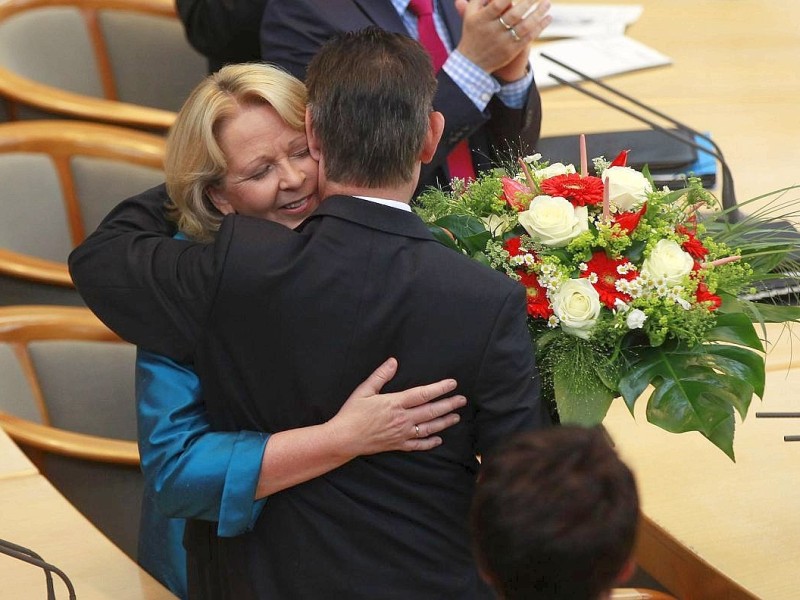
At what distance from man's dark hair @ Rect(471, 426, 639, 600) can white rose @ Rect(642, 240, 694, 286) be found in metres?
0.45

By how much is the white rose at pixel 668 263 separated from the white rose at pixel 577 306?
79 mm

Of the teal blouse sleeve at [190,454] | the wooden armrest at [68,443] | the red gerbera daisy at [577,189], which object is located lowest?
the wooden armrest at [68,443]

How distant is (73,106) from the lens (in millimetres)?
3133

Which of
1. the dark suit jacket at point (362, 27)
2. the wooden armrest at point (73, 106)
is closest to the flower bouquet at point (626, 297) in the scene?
the dark suit jacket at point (362, 27)

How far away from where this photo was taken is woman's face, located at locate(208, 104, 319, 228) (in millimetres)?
1597

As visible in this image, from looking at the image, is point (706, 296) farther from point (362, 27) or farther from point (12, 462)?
point (12, 462)

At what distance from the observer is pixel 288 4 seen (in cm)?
206

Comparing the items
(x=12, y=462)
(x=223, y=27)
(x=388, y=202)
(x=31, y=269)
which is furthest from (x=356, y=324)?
(x=31, y=269)

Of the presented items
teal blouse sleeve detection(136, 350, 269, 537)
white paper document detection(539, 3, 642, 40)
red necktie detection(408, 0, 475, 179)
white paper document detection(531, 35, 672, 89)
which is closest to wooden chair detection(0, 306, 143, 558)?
teal blouse sleeve detection(136, 350, 269, 537)

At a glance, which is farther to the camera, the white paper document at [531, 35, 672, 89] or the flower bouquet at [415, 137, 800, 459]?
the white paper document at [531, 35, 672, 89]

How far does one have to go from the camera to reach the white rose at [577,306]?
1.41 meters

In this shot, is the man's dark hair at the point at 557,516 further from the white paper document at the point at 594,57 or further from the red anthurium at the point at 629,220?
the white paper document at the point at 594,57

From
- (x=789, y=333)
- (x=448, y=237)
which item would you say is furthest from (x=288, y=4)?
(x=789, y=333)

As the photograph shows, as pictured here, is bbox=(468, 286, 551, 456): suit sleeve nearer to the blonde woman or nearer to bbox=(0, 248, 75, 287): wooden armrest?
the blonde woman
